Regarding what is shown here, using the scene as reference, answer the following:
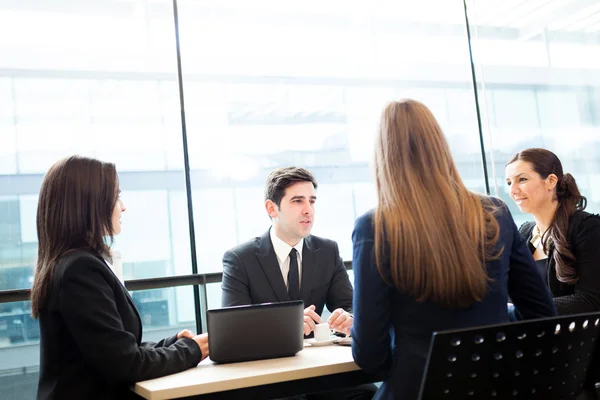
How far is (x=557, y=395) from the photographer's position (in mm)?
1497

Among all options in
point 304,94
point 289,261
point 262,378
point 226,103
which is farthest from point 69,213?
point 304,94

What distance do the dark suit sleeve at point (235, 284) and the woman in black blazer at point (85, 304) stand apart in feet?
2.40

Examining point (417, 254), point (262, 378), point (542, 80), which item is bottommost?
point (262, 378)

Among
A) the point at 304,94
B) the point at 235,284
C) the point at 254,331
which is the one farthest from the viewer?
the point at 304,94

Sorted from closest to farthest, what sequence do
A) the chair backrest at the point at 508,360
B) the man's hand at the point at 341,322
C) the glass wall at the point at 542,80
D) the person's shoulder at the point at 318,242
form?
the chair backrest at the point at 508,360, the man's hand at the point at 341,322, the person's shoulder at the point at 318,242, the glass wall at the point at 542,80

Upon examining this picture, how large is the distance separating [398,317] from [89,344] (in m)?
0.92

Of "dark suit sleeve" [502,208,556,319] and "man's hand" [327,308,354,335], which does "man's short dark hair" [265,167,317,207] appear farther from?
"dark suit sleeve" [502,208,556,319]

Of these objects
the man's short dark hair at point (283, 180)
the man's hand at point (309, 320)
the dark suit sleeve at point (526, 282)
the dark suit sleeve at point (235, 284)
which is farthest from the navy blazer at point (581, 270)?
the dark suit sleeve at point (235, 284)

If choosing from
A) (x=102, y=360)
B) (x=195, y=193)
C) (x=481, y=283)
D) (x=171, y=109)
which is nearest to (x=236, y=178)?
(x=195, y=193)

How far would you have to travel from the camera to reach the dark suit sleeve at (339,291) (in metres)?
2.97

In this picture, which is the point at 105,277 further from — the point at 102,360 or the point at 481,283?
the point at 481,283

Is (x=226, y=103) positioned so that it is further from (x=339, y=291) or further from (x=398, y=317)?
(x=398, y=317)

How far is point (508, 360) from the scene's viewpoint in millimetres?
1398

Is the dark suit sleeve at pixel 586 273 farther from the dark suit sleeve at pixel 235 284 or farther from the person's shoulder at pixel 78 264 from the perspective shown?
the person's shoulder at pixel 78 264
